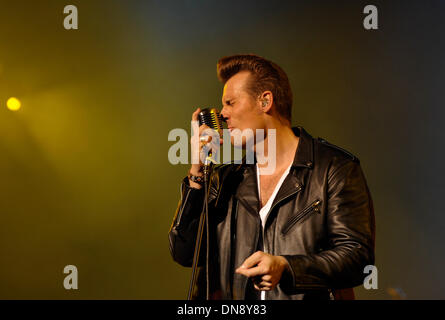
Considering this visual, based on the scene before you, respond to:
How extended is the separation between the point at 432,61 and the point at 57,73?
2.50m

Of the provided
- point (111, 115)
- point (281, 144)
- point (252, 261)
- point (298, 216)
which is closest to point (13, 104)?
point (111, 115)

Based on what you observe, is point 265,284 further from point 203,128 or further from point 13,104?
point 13,104

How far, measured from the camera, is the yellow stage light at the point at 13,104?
3105 millimetres

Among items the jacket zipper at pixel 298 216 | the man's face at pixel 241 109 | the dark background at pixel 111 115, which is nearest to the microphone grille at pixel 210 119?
the man's face at pixel 241 109

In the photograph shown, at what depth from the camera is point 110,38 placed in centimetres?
309

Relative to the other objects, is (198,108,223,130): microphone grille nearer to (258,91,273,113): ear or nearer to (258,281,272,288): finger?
(258,91,273,113): ear

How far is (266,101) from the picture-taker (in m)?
2.09

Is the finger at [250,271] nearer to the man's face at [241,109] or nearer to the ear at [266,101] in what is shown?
the man's face at [241,109]

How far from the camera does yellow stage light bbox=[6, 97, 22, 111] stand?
311cm

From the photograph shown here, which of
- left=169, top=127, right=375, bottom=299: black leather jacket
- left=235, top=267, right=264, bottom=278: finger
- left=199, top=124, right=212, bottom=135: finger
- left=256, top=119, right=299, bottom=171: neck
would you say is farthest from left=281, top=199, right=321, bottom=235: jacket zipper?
left=199, top=124, right=212, bottom=135: finger

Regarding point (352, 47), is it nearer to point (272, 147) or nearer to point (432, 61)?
point (432, 61)

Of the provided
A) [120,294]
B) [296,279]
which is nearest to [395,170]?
[296,279]

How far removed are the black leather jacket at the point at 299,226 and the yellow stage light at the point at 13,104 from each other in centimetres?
179

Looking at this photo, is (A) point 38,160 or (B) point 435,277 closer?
(B) point 435,277
